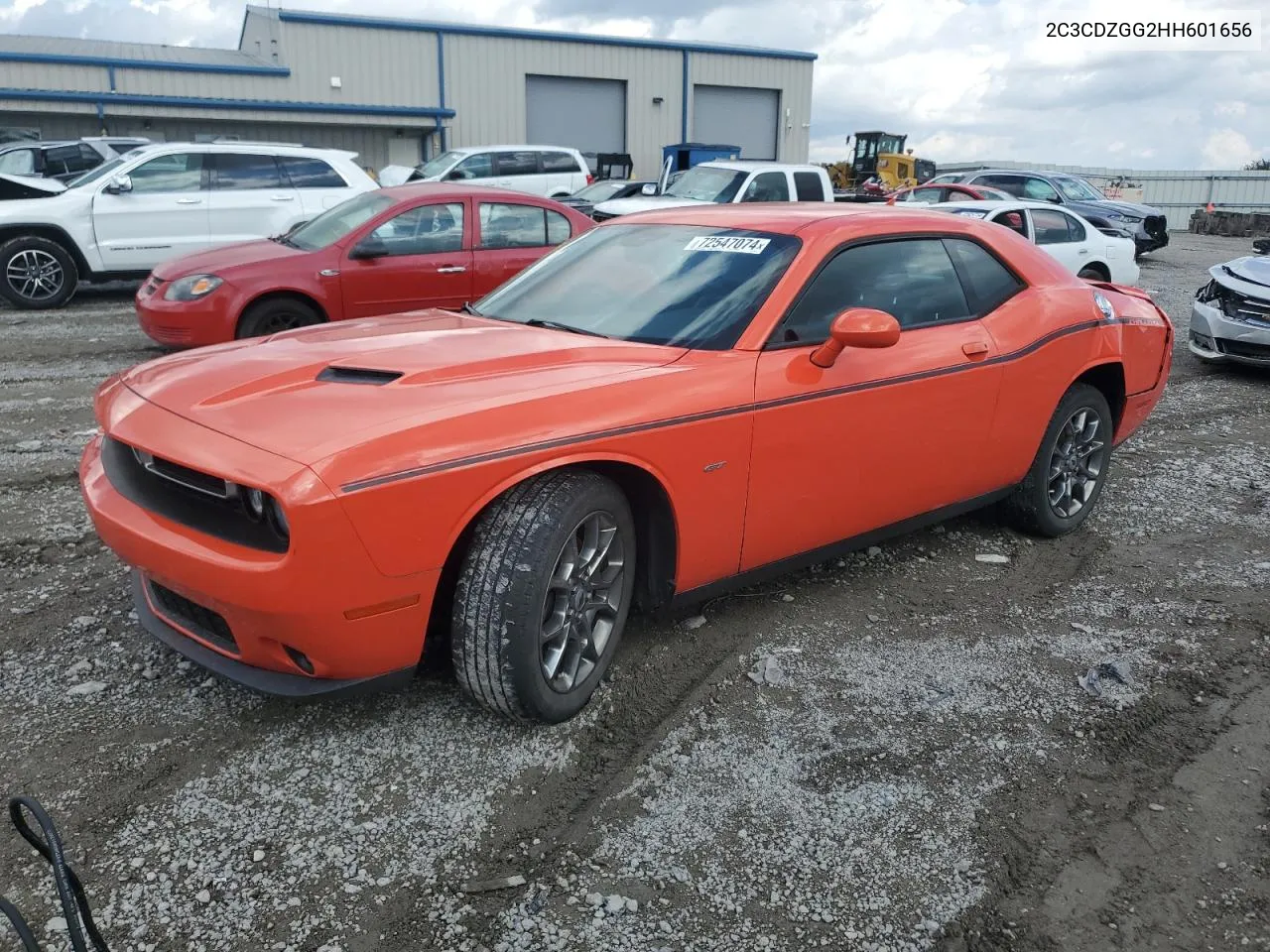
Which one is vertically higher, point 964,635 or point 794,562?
point 794,562

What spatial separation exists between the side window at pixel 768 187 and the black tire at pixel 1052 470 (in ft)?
31.5

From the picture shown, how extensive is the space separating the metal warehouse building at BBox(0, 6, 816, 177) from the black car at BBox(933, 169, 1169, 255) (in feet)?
54.2

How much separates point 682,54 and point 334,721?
115 ft

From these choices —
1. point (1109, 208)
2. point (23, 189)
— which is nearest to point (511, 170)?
point (23, 189)

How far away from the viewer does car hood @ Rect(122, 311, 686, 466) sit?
9.01 feet

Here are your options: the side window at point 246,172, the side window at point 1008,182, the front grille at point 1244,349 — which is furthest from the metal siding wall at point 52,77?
the front grille at point 1244,349

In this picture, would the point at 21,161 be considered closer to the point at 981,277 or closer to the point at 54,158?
the point at 54,158

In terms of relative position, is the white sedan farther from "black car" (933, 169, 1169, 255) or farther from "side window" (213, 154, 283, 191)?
"side window" (213, 154, 283, 191)

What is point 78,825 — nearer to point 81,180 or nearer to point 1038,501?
point 1038,501

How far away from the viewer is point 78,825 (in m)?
2.67

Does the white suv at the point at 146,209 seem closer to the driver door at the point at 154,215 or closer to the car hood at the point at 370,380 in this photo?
the driver door at the point at 154,215

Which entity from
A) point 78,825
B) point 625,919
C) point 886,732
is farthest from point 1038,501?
point 78,825


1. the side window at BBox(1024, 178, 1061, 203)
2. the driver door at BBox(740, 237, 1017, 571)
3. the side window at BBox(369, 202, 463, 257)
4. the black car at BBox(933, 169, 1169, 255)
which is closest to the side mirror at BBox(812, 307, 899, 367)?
the driver door at BBox(740, 237, 1017, 571)

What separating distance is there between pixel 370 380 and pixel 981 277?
2680mm
